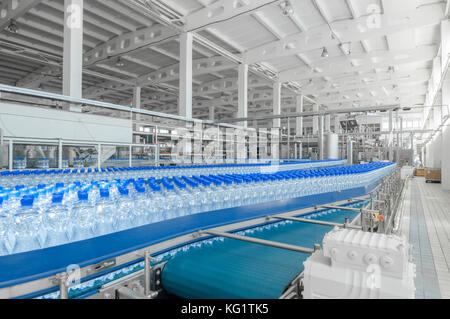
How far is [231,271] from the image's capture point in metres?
1.24

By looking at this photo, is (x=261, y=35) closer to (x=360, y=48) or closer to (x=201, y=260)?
(x=360, y=48)

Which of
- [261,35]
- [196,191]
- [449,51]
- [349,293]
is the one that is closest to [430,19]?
[449,51]

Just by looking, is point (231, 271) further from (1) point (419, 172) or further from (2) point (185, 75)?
(1) point (419, 172)

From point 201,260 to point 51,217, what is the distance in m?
0.78

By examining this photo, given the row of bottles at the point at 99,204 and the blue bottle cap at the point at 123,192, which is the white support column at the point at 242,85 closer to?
the row of bottles at the point at 99,204

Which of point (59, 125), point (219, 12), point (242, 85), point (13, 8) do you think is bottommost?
point (59, 125)

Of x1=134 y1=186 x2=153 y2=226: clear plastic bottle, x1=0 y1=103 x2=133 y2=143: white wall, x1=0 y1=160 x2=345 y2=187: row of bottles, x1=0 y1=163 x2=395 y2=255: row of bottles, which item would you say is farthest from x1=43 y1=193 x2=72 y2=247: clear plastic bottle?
x1=0 y1=103 x2=133 y2=143: white wall

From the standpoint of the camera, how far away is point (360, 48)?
12328 mm

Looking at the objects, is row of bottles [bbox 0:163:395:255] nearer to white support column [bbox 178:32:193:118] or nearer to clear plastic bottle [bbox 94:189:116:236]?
clear plastic bottle [bbox 94:189:116:236]

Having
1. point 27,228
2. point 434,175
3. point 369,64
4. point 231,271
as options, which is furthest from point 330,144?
point 434,175

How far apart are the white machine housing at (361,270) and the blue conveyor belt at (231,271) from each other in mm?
296

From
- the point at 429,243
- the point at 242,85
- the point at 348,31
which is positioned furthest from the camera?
the point at 242,85

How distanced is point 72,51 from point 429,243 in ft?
27.5

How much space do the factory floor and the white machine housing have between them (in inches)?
81.3
